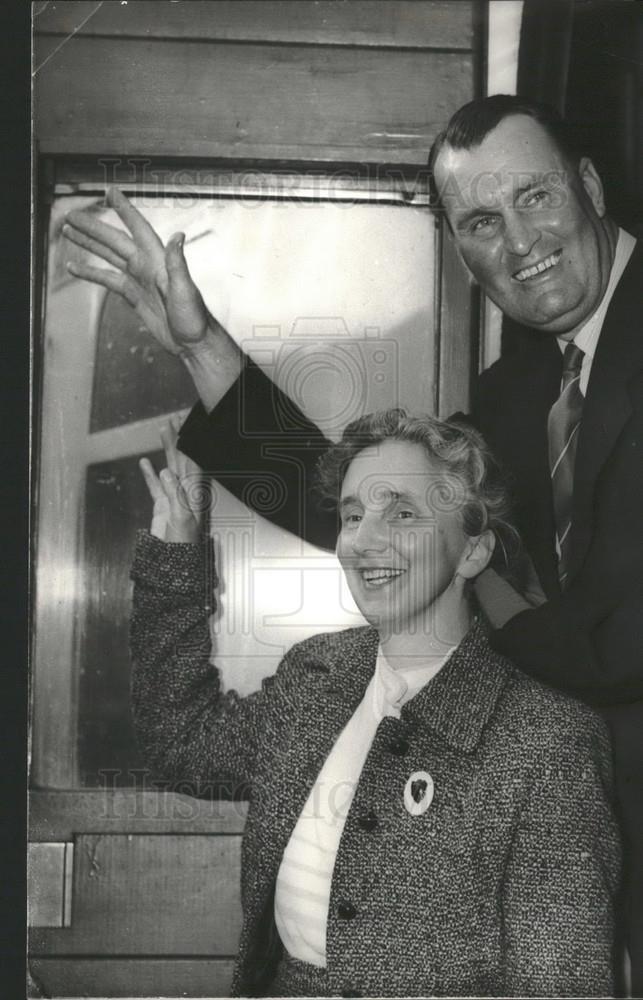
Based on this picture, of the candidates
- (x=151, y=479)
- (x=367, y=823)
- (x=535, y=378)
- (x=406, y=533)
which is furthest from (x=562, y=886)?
(x=151, y=479)

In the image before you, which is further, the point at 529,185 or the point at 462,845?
the point at 529,185

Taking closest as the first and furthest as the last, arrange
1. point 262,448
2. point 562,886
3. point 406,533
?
point 562,886 < point 406,533 < point 262,448

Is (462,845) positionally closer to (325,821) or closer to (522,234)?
(325,821)

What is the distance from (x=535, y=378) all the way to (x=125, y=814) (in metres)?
0.91

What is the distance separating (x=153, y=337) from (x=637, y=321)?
75 cm

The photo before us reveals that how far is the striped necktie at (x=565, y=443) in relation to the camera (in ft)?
5.46

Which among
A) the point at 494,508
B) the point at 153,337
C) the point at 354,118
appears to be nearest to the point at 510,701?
the point at 494,508

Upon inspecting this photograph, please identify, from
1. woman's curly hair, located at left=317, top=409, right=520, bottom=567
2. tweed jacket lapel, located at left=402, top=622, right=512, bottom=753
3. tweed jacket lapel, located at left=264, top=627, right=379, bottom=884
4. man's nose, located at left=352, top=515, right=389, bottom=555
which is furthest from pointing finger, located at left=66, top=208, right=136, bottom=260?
tweed jacket lapel, located at left=402, top=622, right=512, bottom=753

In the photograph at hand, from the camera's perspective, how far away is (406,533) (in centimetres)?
162

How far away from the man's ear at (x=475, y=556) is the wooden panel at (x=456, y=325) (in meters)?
0.23

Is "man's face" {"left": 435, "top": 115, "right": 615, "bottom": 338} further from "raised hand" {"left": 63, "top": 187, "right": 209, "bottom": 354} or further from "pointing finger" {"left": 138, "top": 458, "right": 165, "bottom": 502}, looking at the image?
"pointing finger" {"left": 138, "top": 458, "right": 165, "bottom": 502}

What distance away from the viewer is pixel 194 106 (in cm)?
177

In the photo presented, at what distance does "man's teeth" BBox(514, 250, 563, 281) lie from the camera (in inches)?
66.6

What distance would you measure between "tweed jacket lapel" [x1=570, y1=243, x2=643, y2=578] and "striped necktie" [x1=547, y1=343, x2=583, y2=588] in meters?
0.01
